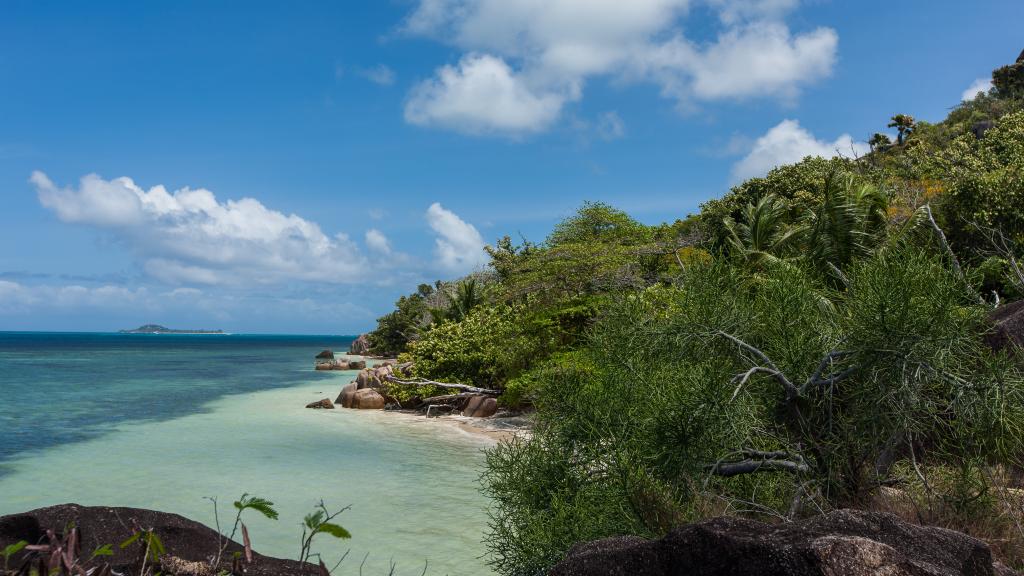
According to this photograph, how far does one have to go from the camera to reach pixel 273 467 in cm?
1661

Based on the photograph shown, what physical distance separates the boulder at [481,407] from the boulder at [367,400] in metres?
4.67

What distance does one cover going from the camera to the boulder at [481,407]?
22.9 metres

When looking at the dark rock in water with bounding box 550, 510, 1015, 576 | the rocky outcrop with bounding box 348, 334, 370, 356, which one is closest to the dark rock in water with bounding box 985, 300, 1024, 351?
the dark rock in water with bounding box 550, 510, 1015, 576

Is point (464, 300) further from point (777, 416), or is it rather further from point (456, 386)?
point (777, 416)

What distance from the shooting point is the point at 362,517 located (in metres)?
12.0

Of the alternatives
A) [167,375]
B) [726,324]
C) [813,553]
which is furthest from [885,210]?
[167,375]

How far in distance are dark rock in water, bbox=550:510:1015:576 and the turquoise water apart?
5.52 meters

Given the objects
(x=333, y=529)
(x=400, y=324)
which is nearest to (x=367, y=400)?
(x=333, y=529)

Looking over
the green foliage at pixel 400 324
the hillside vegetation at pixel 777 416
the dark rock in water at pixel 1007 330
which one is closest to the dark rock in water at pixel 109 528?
the hillside vegetation at pixel 777 416

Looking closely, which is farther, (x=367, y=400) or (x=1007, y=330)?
(x=367, y=400)

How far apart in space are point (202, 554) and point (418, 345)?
21981 mm

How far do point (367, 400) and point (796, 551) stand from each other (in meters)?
25.4

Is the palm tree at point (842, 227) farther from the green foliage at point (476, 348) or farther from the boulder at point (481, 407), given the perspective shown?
the boulder at point (481, 407)

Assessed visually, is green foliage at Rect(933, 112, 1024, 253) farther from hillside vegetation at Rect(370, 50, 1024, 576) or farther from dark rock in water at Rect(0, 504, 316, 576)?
dark rock in water at Rect(0, 504, 316, 576)
